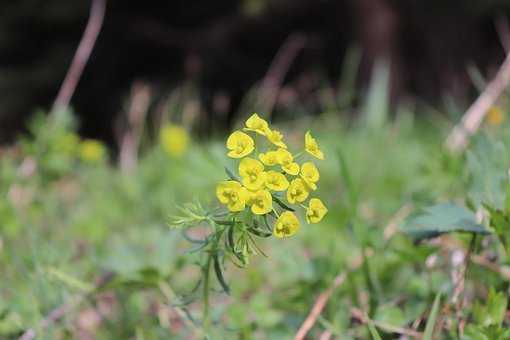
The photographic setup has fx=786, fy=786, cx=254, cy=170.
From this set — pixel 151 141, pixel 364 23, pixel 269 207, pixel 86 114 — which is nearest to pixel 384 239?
pixel 269 207

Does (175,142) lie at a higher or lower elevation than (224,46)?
lower

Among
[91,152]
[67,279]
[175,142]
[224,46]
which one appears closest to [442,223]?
[67,279]

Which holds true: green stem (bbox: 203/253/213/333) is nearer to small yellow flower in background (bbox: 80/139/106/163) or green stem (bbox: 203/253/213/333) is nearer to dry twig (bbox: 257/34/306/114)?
small yellow flower in background (bbox: 80/139/106/163)

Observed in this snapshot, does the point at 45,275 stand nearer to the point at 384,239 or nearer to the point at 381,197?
the point at 384,239

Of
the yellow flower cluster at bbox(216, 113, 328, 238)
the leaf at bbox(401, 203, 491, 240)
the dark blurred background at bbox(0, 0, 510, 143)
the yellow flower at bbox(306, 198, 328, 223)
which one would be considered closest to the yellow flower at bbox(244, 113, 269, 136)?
the yellow flower cluster at bbox(216, 113, 328, 238)

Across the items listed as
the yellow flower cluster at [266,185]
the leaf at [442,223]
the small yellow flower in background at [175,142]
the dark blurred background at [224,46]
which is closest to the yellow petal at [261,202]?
the yellow flower cluster at [266,185]

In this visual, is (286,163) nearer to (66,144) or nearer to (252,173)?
(252,173)

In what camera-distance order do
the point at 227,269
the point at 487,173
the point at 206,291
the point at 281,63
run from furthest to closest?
the point at 281,63 < the point at 227,269 < the point at 487,173 < the point at 206,291

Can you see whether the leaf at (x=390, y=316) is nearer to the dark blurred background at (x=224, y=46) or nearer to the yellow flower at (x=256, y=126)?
the yellow flower at (x=256, y=126)
